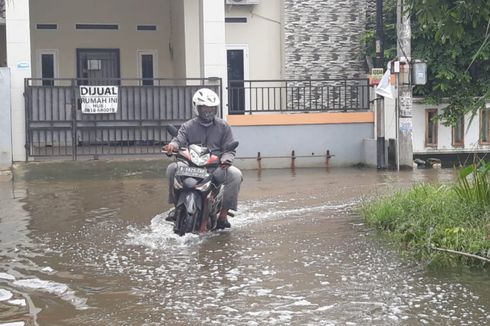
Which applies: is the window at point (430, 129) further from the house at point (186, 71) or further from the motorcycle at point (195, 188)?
the motorcycle at point (195, 188)

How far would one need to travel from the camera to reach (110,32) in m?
19.1

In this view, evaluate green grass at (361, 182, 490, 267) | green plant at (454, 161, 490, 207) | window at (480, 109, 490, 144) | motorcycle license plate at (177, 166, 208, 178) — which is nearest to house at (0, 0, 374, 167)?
window at (480, 109, 490, 144)

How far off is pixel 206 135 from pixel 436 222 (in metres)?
2.84

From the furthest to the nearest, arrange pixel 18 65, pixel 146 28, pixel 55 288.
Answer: pixel 146 28
pixel 18 65
pixel 55 288

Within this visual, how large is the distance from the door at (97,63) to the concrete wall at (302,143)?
201 inches

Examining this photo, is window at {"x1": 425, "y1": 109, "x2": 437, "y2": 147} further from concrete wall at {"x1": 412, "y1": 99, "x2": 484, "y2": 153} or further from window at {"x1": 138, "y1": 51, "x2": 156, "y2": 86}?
window at {"x1": 138, "y1": 51, "x2": 156, "y2": 86}

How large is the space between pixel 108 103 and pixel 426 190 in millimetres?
8730

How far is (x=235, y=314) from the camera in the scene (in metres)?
4.98

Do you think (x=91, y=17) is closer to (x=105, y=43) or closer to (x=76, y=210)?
(x=105, y=43)

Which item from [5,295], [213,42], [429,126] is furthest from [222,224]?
[429,126]

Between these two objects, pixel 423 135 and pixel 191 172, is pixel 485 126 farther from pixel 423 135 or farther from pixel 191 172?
pixel 191 172

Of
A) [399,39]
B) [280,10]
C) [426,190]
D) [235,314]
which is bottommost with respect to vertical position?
[235,314]

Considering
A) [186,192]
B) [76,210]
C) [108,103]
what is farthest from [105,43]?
[186,192]

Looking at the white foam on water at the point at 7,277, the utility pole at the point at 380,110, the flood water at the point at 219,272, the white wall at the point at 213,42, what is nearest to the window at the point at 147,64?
the white wall at the point at 213,42
